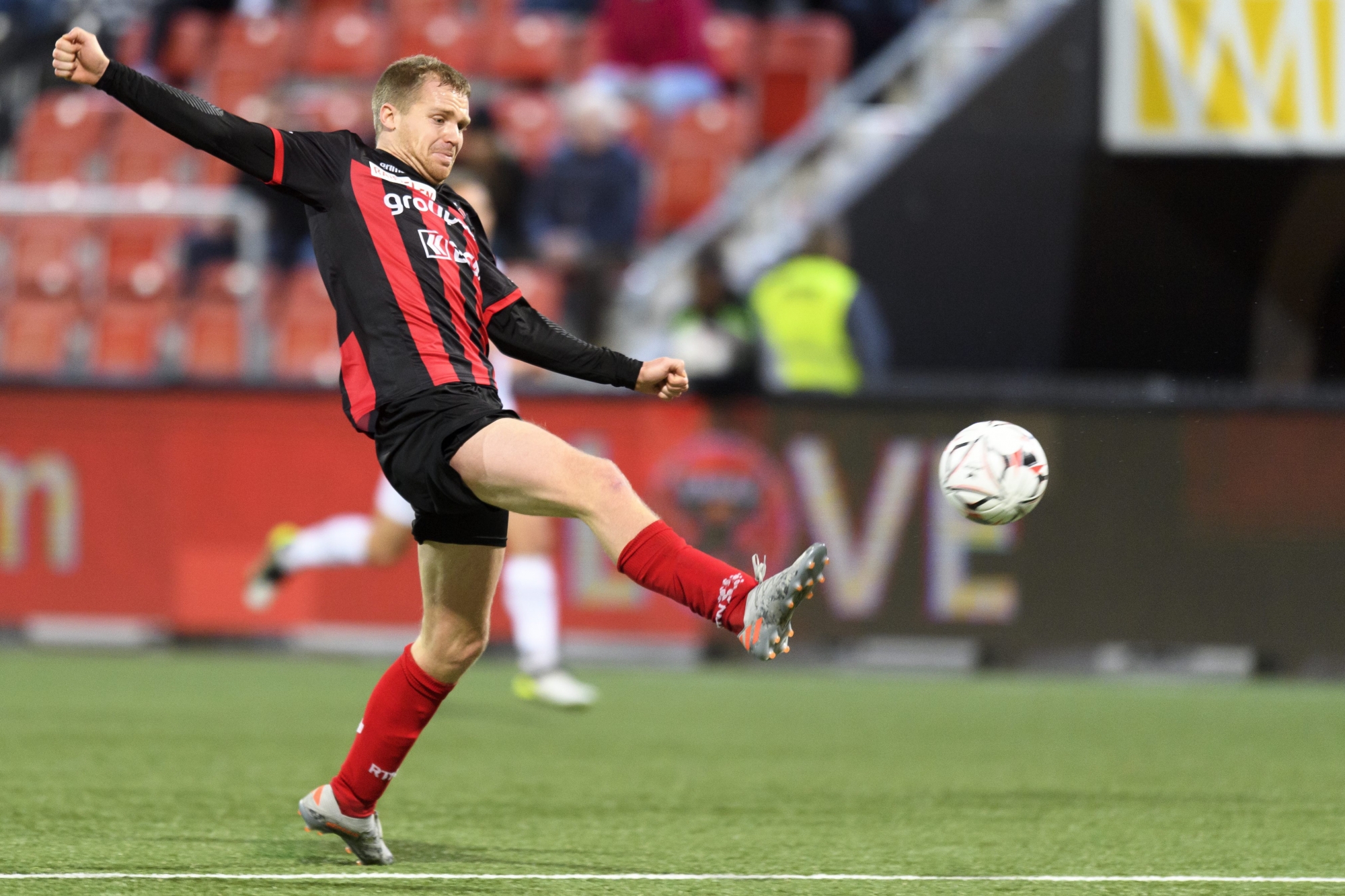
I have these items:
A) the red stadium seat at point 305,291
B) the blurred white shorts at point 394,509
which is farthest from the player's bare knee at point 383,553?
the red stadium seat at point 305,291

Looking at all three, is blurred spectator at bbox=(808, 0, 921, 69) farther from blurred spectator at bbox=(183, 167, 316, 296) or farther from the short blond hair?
the short blond hair

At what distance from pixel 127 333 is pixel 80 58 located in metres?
8.67

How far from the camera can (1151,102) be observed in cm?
1096

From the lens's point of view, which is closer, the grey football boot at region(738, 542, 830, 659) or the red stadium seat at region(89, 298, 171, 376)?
the grey football boot at region(738, 542, 830, 659)

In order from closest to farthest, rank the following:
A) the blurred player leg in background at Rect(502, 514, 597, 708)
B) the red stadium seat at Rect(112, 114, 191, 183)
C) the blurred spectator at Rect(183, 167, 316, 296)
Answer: the blurred player leg in background at Rect(502, 514, 597, 708) < the blurred spectator at Rect(183, 167, 316, 296) < the red stadium seat at Rect(112, 114, 191, 183)

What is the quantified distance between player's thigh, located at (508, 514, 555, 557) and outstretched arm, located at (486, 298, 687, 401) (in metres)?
3.21

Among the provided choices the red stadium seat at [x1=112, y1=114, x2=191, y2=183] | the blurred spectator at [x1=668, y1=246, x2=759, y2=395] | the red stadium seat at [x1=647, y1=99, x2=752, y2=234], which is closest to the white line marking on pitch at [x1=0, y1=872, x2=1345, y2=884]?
the blurred spectator at [x1=668, y1=246, x2=759, y2=395]

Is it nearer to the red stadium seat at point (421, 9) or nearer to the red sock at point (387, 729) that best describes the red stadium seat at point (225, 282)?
the red stadium seat at point (421, 9)

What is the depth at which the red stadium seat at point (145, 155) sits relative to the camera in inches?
560

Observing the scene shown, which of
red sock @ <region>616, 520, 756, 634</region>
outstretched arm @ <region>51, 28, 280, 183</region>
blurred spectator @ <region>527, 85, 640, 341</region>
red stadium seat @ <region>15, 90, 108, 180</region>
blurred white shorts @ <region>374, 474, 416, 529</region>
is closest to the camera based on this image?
red sock @ <region>616, 520, 756, 634</region>

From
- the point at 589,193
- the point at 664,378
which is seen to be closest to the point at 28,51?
the point at 589,193

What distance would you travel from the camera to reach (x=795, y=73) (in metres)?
14.1

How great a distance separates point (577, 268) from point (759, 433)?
218 centimetres

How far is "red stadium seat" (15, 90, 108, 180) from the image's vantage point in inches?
579
